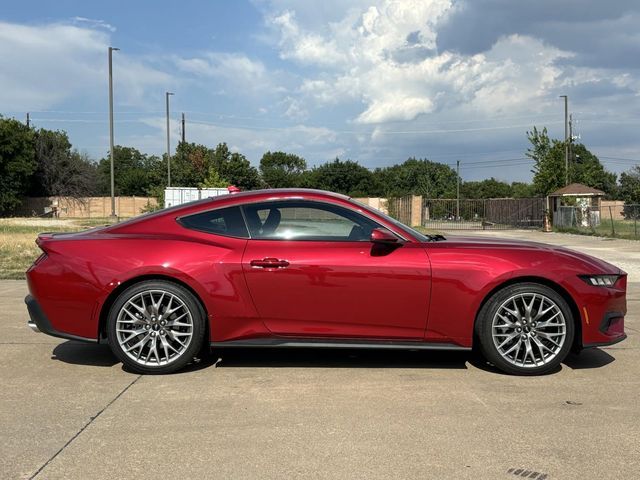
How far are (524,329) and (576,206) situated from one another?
2860 cm

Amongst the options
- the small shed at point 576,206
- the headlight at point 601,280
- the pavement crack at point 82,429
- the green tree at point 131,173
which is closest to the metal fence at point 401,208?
the small shed at point 576,206

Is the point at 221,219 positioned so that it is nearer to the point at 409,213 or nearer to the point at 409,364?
the point at 409,364

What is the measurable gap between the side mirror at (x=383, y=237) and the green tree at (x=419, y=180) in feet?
280

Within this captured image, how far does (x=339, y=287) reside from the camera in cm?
465

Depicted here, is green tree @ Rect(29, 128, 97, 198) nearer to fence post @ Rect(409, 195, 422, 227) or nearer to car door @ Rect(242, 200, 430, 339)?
fence post @ Rect(409, 195, 422, 227)

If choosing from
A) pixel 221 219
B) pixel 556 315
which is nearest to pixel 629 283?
pixel 556 315

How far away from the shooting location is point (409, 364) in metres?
5.23

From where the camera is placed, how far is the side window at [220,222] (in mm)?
4887

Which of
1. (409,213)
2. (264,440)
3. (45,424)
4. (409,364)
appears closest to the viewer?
(264,440)

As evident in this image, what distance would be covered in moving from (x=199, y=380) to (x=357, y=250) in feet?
5.43

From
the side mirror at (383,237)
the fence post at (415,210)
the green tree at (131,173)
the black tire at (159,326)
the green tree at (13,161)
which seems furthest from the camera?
the green tree at (131,173)

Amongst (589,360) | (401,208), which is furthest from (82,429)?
(401,208)

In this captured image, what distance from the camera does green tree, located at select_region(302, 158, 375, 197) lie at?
293ft

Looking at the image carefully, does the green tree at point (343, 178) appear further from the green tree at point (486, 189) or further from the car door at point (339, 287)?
the car door at point (339, 287)
